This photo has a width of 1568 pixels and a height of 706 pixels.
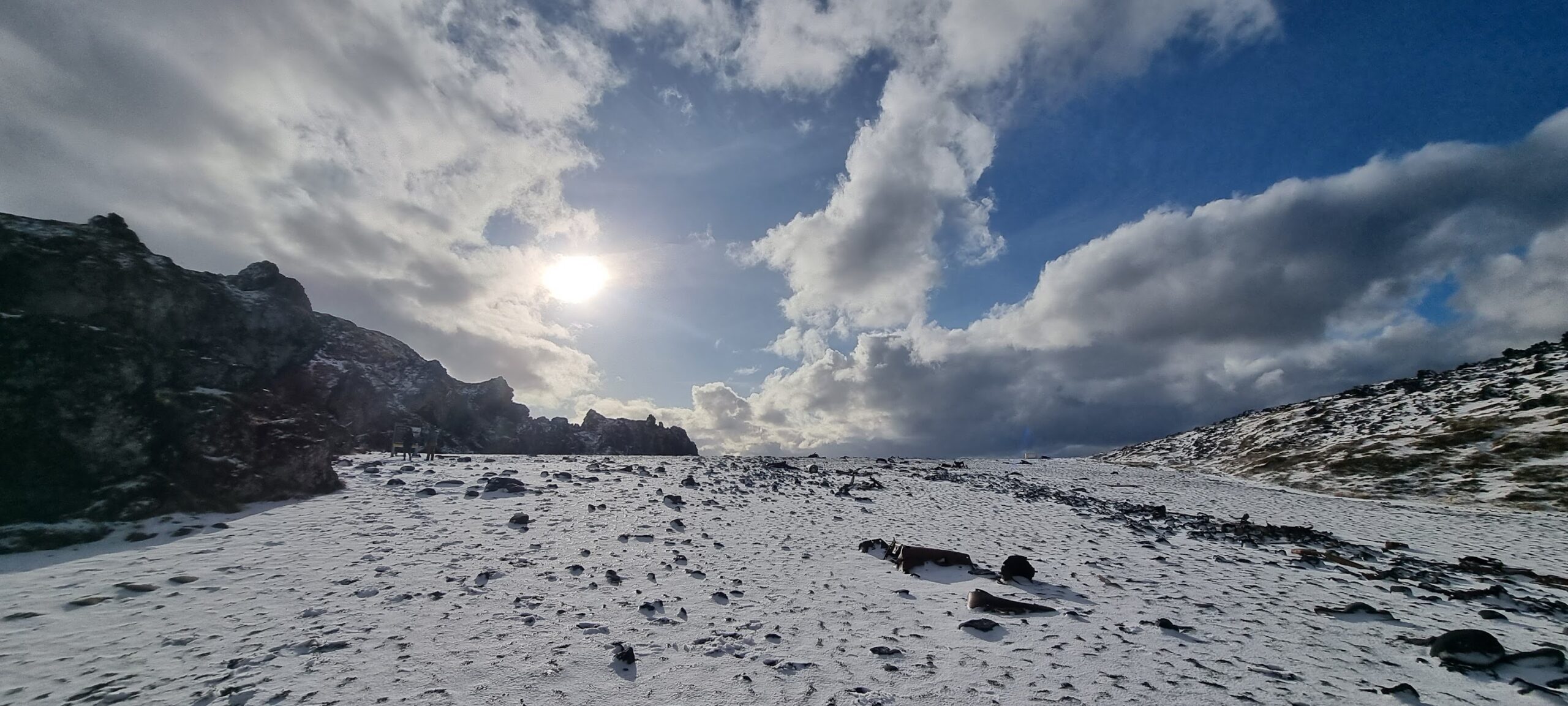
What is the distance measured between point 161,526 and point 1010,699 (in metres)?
17.8

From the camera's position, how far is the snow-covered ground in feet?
22.4

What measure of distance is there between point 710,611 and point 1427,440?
51716 millimetres

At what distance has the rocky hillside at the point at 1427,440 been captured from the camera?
1159 inches

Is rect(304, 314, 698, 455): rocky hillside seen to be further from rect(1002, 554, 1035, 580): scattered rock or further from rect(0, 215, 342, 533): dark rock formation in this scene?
rect(1002, 554, 1035, 580): scattered rock

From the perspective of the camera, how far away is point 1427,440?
36.4 metres

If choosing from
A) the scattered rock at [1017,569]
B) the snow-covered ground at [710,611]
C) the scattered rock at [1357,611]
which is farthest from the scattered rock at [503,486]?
the scattered rock at [1357,611]

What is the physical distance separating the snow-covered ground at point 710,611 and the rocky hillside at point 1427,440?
54.9 ft

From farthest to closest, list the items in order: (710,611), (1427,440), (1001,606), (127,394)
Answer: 1. (1427,440)
2. (127,394)
3. (1001,606)
4. (710,611)

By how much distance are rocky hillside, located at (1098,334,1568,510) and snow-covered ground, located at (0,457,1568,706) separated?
1675 cm

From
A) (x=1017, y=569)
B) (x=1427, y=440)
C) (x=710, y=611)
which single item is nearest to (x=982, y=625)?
(x=1017, y=569)

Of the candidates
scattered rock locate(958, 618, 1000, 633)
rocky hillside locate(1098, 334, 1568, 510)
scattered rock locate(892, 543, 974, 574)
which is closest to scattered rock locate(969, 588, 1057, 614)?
scattered rock locate(958, 618, 1000, 633)

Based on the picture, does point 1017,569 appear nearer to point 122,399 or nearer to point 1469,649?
point 1469,649

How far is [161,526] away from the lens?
12445 mm

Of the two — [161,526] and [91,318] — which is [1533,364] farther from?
[91,318]
